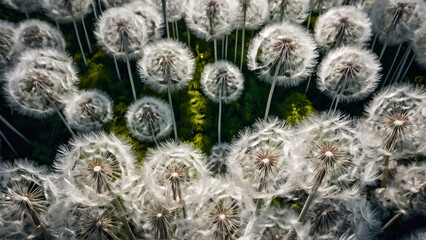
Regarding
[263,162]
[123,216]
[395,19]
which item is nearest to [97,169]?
[123,216]

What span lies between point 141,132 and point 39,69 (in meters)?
1.87

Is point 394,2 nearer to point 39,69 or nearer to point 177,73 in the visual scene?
point 177,73

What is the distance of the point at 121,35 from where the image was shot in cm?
613

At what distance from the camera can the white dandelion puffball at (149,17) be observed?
6.83 m

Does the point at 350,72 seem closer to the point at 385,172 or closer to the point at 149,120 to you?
the point at 385,172

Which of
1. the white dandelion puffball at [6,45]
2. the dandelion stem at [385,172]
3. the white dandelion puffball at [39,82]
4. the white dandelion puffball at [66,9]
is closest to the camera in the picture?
the dandelion stem at [385,172]

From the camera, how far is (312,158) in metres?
4.78

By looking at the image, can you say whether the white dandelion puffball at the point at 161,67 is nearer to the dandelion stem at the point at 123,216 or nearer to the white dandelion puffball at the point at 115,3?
the white dandelion puffball at the point at 115,3

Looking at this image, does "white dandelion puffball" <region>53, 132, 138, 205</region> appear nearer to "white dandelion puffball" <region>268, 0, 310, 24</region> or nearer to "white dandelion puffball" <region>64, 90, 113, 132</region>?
"white dandelion puffball" <region>64, 90, 113, 132</region>


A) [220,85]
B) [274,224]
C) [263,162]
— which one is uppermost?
[263,162]

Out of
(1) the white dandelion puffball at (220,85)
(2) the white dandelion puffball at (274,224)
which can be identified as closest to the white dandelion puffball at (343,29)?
(1) the white dandelion puffball at (220,85)

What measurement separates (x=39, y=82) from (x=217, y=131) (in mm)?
3019

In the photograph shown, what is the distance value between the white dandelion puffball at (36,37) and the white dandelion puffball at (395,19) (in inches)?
222

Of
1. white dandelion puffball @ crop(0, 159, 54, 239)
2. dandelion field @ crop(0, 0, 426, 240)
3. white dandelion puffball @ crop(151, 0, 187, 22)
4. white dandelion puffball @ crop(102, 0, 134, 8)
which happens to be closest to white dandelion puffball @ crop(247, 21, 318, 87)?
dandelion field @ crop(0, 0, 426, 240)
